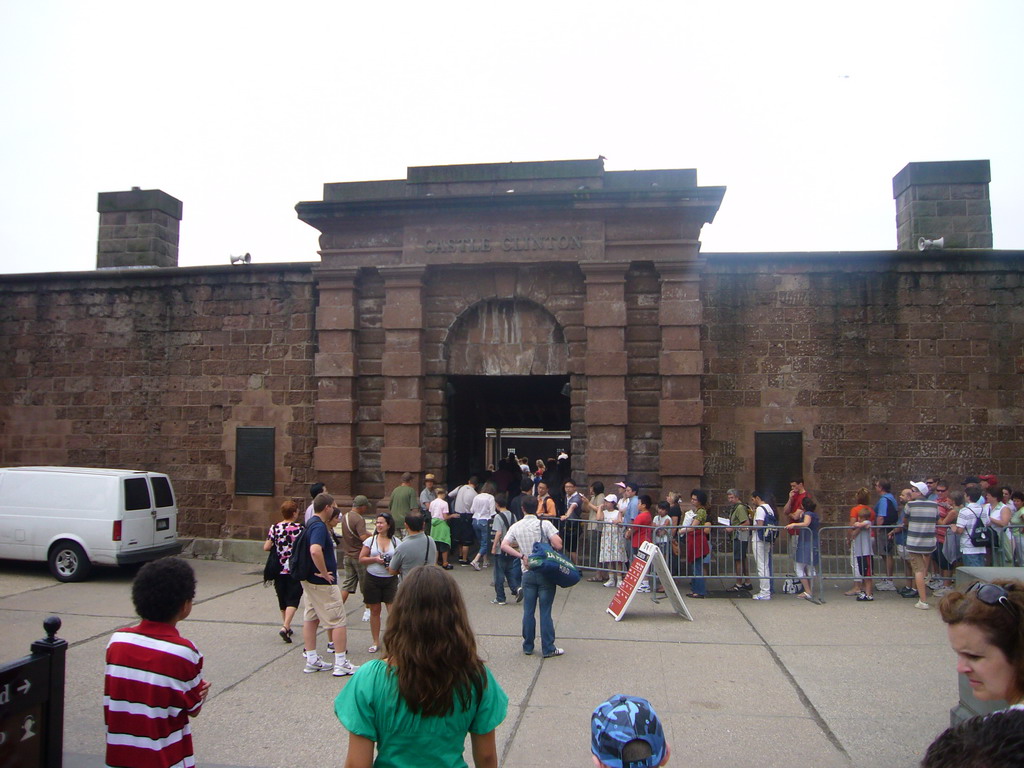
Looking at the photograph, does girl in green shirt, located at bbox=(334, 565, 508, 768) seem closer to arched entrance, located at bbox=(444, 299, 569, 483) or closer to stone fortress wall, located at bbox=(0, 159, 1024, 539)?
stone fortress wall, located at bbox=(0, 159, 1024, 539)

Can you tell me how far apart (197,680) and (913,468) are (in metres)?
13.1

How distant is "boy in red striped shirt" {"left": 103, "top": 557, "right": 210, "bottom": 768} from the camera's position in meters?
3.63

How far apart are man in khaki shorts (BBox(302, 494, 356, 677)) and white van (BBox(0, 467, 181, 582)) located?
6253mm

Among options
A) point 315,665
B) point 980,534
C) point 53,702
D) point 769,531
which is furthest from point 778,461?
point 53,702

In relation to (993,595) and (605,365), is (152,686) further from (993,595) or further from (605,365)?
(605,365)

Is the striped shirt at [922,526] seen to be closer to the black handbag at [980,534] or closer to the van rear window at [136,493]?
the black handbag at [980,534]

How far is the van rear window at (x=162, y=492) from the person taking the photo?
13.4m

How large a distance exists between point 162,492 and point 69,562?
1.76m

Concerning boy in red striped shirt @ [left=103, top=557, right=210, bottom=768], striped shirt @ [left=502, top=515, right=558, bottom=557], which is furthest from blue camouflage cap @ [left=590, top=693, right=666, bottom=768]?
striped shirt @ [left=502, top=515, right=558, bottom=557]

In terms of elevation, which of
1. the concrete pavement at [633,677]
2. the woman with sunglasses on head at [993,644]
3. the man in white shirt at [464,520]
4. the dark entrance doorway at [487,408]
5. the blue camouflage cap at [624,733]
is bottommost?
the concrete pavement at [633,677]

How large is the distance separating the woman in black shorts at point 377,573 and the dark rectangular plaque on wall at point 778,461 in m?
7.93

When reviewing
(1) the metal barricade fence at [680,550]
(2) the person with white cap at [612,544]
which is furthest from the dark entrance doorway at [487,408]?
(1) the metal barricade fence at [680,550]

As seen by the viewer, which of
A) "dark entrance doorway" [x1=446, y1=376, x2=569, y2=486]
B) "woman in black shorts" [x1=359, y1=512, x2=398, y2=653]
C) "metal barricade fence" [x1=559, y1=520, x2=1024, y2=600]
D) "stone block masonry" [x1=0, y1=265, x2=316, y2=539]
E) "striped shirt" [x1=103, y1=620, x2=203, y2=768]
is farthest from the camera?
"dark entrance doorway" [x1=446, y1=376, x2=569, y2=486]

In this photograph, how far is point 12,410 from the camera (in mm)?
16641
